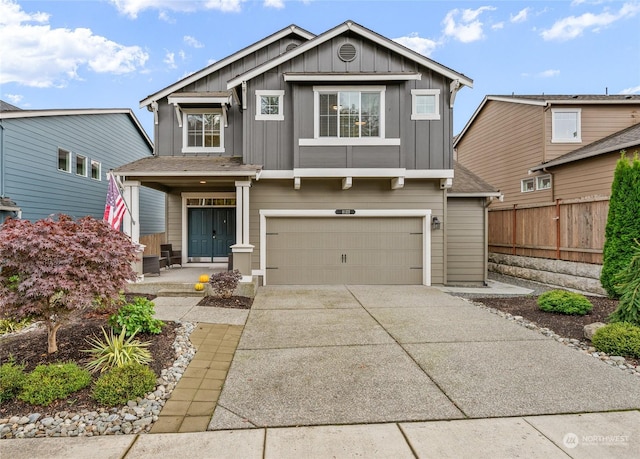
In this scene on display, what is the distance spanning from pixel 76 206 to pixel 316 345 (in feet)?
40.4

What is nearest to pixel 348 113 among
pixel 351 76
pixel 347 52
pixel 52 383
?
pixel 351 76

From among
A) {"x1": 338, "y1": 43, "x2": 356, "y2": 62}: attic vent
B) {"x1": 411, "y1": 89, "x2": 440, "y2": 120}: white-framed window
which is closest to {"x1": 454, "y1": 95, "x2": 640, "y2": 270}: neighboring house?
{"x1": 411, "y1": 89, "x2": 440, "y2": 120}: white-framed window

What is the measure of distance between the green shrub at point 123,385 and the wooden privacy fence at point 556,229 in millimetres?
10051

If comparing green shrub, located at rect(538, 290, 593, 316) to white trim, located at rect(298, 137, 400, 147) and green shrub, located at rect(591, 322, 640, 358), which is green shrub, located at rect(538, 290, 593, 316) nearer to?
green shrub, located at rect(591, 322, 640, 358)

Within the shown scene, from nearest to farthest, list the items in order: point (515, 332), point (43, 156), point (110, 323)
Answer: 1. point (110, 323)
2. point (515, 332)
3. point (43, 156)

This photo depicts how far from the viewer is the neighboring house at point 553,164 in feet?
29.6

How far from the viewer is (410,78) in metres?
8.66

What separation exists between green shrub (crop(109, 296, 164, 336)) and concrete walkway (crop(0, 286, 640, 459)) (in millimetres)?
892

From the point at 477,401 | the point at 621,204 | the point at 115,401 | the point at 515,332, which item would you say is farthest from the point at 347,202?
the point at 115,401

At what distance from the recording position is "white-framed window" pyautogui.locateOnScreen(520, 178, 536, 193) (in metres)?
13.6

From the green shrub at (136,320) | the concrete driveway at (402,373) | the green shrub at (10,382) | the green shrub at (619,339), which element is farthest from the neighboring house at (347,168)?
the green shrub at (10,382)

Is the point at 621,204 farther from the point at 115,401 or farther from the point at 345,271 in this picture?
the point at 115,401

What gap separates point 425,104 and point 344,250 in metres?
4.74

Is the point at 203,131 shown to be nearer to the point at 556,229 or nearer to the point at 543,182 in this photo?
the point at 556,229
